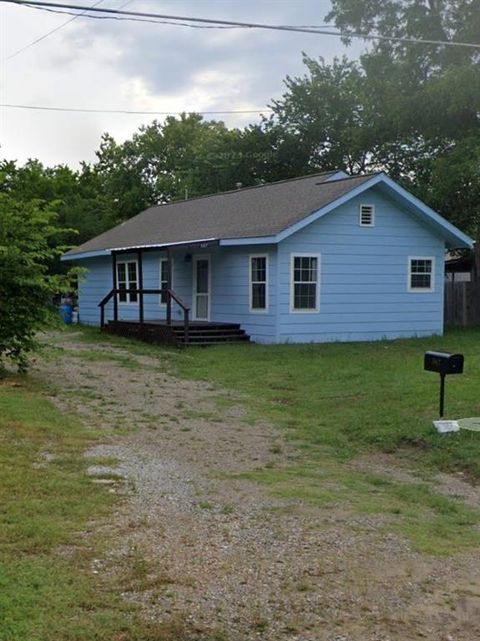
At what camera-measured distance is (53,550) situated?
4273 millimetres

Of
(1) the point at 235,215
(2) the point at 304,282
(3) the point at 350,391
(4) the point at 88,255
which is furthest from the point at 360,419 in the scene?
(4) the point at 88,255

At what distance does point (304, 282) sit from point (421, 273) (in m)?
4.12

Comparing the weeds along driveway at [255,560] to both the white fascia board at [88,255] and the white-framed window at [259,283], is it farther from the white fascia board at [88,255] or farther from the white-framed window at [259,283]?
the white fascia board at [88,255]

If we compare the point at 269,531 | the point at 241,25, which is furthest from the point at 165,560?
the point at 241,25

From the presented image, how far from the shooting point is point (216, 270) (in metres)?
20.4

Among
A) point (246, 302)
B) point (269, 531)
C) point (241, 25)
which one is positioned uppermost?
point (241, 25)

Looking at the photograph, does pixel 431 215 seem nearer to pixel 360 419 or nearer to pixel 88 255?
pixel 88 255

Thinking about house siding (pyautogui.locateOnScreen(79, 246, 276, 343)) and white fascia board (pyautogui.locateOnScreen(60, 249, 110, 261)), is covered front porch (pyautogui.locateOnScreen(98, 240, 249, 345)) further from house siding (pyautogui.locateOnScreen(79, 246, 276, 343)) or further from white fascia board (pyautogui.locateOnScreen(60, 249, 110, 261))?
white fascia board (pyautogui.locateOnScreen(60, 249, 110, 261))

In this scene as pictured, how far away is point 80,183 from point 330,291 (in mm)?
34029

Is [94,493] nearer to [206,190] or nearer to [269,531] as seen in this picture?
[269,531]

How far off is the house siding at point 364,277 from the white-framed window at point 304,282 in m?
0.14

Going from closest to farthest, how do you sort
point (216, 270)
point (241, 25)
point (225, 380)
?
point (241, 25) → point (225, 380) → point (216, 270)

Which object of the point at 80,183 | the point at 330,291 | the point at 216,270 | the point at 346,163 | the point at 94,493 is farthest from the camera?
the point at 80,183

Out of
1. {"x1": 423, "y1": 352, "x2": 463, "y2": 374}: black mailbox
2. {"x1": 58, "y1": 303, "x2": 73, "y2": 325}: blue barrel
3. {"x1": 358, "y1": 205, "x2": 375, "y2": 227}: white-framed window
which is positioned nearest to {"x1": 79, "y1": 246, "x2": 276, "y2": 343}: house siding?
{"x1": 58, "y1": 303, "x2": 73, "y2": 325}: blue barrel
